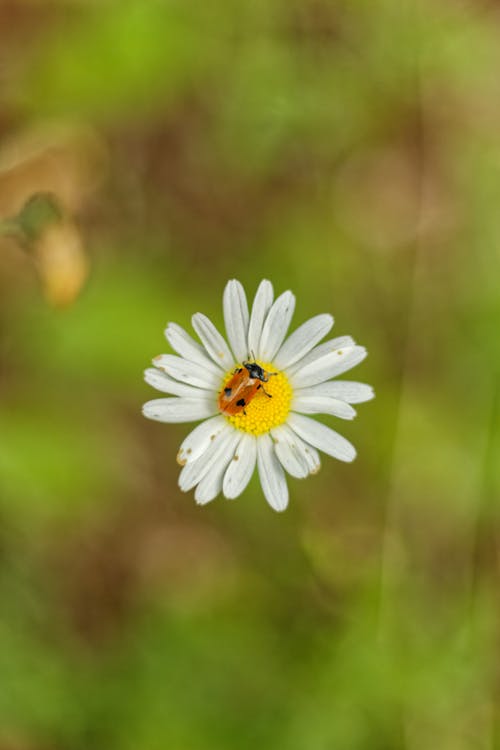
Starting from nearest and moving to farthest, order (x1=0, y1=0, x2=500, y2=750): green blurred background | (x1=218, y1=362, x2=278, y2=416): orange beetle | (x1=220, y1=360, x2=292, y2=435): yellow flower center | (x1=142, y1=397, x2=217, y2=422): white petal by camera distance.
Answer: (x1=142, y1=397, x2=217, y2=422): white petal
(x1=218, y1=362, x2=278, y2=416): orange beetle
(x1=220, y1=360, x2=292, y2=435): yellow flower center
(x1=0, y1=0, x2=500, y2=750): green blurred background

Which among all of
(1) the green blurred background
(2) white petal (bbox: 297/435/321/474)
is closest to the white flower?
(2) white petal (bbox: 297/435/321/474)

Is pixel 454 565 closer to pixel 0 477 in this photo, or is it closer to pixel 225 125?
pixel 0 477

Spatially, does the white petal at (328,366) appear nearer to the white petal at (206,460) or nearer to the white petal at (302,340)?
the white petal at (302,340)

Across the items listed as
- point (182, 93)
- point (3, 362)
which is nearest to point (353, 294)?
point (182, 93)

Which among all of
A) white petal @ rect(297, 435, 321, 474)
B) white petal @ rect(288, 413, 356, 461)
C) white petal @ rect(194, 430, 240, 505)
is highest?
white petal @ rect(288, 413, 356, 461)

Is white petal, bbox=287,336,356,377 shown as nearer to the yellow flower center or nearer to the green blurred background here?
the yellow flower center
